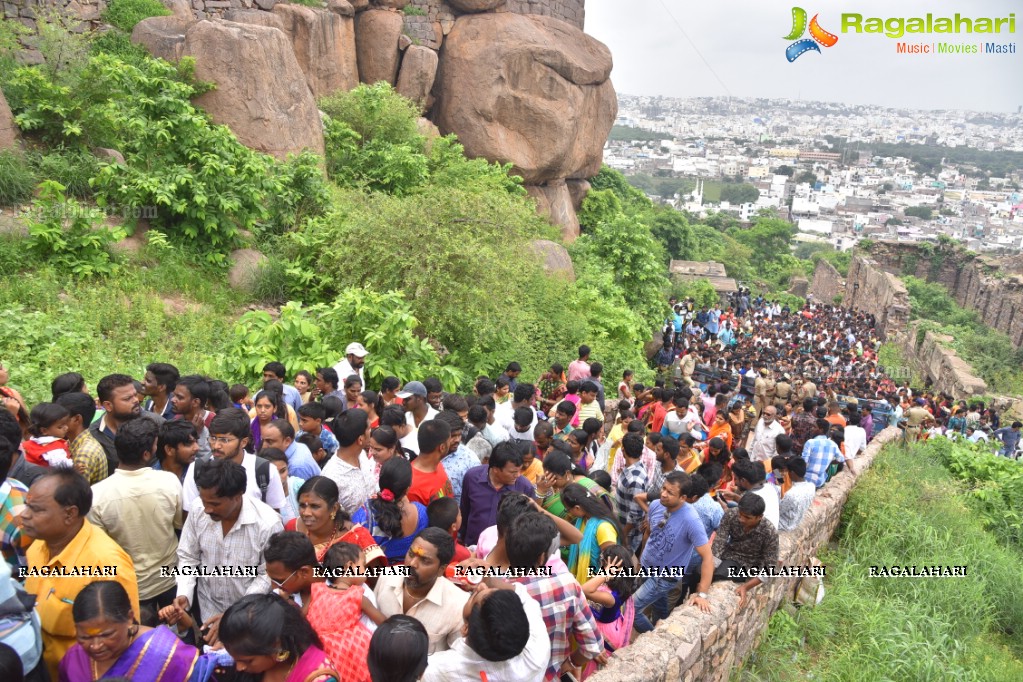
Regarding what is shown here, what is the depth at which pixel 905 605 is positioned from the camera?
5.74m

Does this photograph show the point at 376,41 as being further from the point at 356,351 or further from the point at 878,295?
the point at 878,295

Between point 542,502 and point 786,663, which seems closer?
point 542,502

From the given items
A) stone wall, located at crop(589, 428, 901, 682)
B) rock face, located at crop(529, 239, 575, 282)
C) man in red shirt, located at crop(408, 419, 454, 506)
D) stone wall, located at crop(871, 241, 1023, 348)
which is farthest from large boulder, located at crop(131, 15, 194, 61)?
stone wall, located at crop(871, 241, 1023, 348)

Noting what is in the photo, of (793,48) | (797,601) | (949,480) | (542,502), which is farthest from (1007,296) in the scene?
(542,502)

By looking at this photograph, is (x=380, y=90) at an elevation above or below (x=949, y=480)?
above

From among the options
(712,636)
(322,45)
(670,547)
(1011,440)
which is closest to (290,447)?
(670,547)

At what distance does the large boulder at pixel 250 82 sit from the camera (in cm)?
1162

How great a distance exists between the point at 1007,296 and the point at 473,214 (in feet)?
87.6

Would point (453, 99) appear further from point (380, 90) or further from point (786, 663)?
point (786, 663)

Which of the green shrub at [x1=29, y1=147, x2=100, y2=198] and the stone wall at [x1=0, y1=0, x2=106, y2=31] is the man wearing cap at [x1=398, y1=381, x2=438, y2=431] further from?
the stone wall at [x1=0, y1=0, x2=106, y2=31]

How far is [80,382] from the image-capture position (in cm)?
460

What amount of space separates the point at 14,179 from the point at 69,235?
1100mm

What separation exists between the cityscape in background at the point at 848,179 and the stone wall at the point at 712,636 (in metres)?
66.8

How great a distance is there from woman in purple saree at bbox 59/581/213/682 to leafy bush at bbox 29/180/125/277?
7368mm
